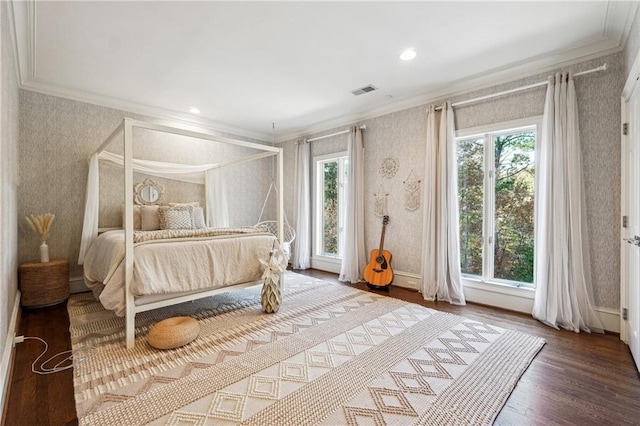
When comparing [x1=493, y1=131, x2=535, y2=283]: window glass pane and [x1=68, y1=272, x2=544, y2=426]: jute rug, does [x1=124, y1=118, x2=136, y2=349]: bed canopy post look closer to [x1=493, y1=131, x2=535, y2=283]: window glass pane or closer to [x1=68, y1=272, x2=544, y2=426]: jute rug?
[x1=68, y1=272, x2=544, y2=426]: jute rug

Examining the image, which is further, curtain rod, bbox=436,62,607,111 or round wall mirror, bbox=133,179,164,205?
round wall mirror, bbox=133,179,164,205

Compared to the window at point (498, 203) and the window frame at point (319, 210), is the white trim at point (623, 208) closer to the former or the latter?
the window at point (498, 203)

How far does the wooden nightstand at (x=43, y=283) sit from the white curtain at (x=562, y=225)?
5069 millimetres

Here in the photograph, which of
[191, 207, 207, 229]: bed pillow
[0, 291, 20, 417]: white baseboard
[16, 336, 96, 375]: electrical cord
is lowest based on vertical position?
[16, 336, 96, 375]: electrical cord

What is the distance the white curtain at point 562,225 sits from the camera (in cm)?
263

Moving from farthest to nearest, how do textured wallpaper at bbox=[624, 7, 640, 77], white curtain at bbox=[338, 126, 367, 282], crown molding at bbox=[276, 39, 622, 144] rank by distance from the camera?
white curtain at bbox=[338, 126, 367, 282], crown molding at bbox=[276, 39, 622, 144], textured wallpaper at bbox=[624, 7, 640, 77]

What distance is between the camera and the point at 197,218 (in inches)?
171

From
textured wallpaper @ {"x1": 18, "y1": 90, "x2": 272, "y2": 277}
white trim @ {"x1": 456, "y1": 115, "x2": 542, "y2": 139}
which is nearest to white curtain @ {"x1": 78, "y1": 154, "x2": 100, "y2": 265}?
textured wallpaper @ {"x1": 18, "y1": 90, "x2": 272, "y2": 277}

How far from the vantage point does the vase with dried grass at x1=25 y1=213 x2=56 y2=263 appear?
130 inches

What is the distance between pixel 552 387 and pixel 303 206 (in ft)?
13.4

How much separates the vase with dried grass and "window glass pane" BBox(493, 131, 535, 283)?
5.16 m

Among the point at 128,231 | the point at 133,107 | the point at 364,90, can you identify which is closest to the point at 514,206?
the point at 364,90

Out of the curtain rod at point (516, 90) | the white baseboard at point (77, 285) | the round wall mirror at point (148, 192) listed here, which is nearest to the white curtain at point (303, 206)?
the round wall mirror at point (148, 192)

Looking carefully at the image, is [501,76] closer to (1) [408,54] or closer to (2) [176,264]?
(1) [408,54]
